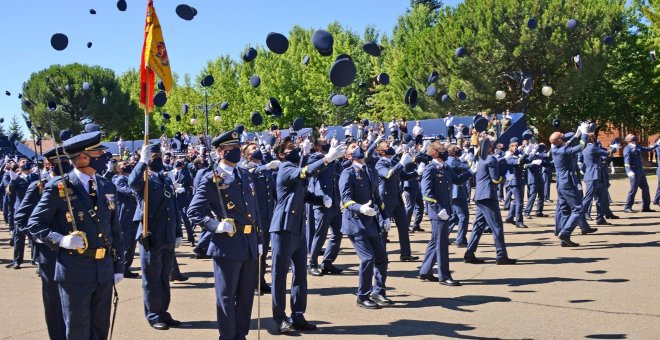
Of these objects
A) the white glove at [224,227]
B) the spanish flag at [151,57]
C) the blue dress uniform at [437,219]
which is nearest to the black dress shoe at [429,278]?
the blue dress uniform at [437,219]

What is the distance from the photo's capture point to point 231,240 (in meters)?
6.34

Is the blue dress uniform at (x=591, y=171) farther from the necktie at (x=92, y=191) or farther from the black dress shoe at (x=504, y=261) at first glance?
the necktie at (x=92, y=191)

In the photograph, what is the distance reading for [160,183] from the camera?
8.47m

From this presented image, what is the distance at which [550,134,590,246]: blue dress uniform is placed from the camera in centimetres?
1269

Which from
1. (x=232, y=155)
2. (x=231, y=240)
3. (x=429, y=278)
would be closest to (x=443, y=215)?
(x=429, y=278)

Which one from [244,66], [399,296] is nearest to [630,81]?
[244,66]

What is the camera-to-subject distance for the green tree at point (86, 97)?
6150cm

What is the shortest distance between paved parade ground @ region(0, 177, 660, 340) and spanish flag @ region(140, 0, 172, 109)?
2.48 meters

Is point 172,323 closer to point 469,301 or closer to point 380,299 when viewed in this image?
point 380,299

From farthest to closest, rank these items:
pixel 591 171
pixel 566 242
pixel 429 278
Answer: pixel 591 171 → pixel 566 242 → pixel 429 278

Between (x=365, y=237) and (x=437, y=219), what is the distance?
168 centimetres

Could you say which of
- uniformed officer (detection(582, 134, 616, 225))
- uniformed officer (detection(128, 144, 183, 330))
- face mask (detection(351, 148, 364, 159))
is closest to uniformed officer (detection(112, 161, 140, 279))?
uniformed officer (detection(128, 144, 183, 330))

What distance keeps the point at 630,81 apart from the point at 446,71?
454 inches

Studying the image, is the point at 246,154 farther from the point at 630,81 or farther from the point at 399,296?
the point at 630,81
